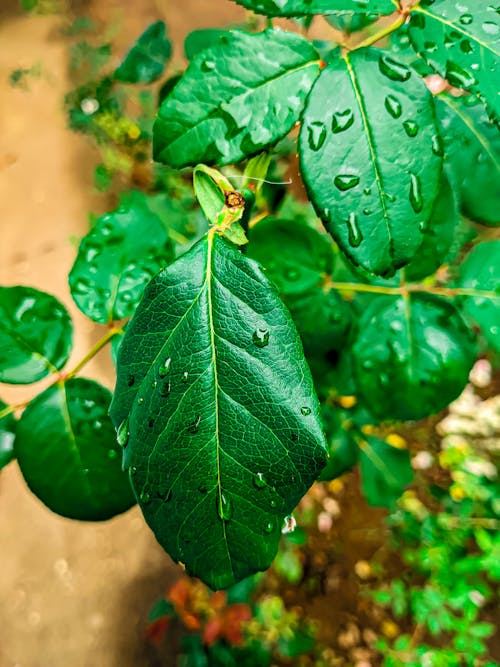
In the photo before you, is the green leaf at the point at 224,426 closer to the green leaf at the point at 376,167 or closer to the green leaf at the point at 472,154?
the green leaf at the point at 376,167

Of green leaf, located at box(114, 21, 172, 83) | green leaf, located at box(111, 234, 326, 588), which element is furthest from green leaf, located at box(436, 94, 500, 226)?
green leaf, located at box(114, 21, 172, 83)

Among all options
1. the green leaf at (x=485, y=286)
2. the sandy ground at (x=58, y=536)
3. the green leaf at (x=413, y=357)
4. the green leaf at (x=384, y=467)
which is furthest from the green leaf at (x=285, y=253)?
the sandy ground at (x=58, y=536)

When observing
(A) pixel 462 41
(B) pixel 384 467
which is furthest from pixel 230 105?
(B) pixel 384 467

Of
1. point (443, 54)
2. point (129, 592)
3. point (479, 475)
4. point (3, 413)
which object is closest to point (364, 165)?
point (443, 54)

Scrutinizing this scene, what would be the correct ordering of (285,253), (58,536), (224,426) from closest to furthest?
(224,426)
(285,253)
(58,536)

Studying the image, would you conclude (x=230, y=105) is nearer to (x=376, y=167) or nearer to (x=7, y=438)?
(x=376, y=167)

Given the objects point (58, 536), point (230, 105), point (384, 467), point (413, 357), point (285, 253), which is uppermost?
point (230, 105)

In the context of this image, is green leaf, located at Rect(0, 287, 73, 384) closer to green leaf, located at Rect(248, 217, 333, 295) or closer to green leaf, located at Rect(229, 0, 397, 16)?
green leaf, located at Rect(248, 217, 333, 295)
